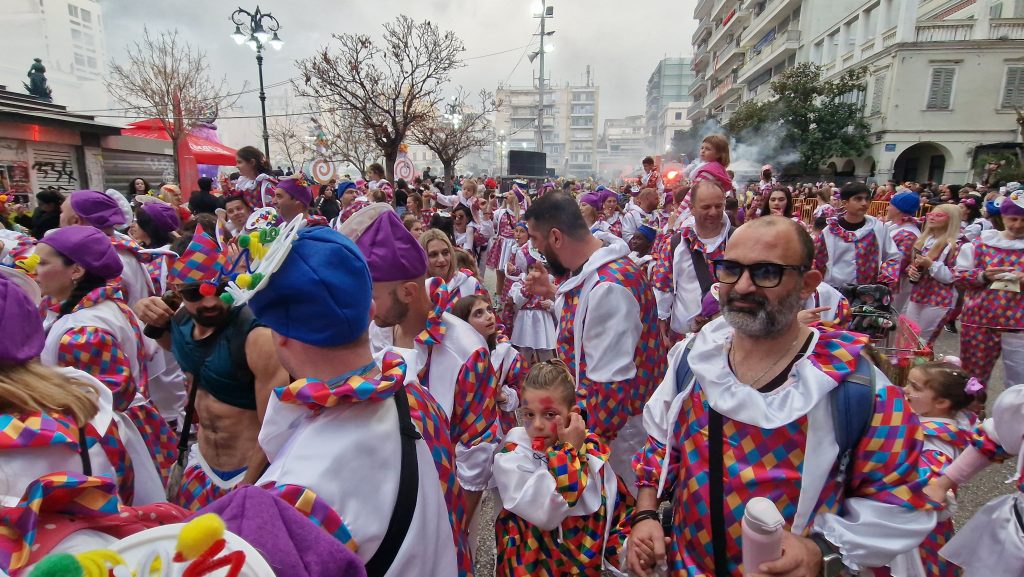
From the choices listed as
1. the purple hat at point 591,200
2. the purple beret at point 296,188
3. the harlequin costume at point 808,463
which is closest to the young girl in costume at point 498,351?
the harlequin costume at point 808,463

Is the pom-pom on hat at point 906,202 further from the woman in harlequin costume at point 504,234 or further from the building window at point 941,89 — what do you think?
the building window at point 941,89

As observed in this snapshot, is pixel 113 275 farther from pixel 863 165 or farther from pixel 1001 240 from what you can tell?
pixel 863 165

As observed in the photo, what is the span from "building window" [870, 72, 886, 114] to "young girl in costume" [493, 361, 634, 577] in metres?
31.0

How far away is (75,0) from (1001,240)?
77489 millimetres

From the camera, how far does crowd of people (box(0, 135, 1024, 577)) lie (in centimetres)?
124

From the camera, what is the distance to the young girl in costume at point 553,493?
221cm

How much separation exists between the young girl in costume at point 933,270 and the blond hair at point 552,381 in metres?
5.43

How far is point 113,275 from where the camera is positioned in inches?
121

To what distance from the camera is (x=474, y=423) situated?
7.79 ft

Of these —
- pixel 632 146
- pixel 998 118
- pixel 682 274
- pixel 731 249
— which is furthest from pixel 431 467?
pixel 632 146

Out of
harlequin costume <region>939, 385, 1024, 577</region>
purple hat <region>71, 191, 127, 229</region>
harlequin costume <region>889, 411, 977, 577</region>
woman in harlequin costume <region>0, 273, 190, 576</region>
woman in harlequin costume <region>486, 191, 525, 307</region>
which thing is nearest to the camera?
woman in harlequin costume <region>0, 273, 190, 576</region>

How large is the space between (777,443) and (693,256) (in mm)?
3163

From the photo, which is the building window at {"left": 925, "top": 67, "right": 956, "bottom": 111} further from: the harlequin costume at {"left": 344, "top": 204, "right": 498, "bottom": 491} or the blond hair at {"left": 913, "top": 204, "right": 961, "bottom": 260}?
the harlequin costume at {"left": 344, "top": 204, "right": 498, "bottom": 491}

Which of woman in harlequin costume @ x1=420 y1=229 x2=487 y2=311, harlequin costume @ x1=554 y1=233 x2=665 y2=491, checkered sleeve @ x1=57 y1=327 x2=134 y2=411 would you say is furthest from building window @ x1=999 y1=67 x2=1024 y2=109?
checkered sleeve @ x1=57 y1=327 x2=134 y2=411
